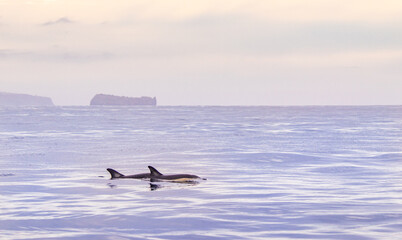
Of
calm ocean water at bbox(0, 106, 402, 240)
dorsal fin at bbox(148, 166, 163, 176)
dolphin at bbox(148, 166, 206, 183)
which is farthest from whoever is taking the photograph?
dorsal fin at bbox(148, 166, 163, 176)

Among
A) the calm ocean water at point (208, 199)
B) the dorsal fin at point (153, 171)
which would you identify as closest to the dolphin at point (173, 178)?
the dorsal fin at point (153, 171)

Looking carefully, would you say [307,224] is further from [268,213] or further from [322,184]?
[322,184]

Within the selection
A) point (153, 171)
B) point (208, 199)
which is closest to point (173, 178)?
point (153, 171)

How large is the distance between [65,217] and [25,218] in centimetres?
79

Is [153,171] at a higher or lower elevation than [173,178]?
higher

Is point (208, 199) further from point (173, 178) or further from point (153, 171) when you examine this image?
point (153, 171)

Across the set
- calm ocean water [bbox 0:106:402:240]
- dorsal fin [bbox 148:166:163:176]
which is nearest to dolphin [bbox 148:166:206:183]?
dorsal fin [bbox 148:166:163:176]

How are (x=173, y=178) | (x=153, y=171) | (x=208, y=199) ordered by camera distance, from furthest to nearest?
(x=153, y=171) < (x=173, y=178) < (x=208, y=199)

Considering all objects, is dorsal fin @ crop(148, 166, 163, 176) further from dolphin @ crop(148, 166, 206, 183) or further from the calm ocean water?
the calm ocean water

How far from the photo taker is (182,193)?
61.5ft

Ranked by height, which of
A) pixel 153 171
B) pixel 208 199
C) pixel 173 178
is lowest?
pixel 208 199

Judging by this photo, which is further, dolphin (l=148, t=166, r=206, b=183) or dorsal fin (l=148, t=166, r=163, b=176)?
dorsal fin (l=148, t=166, r=163, b=176)

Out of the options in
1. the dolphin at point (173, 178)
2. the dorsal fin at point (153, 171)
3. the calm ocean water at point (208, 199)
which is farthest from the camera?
the dorsal fin at point (153, 171)

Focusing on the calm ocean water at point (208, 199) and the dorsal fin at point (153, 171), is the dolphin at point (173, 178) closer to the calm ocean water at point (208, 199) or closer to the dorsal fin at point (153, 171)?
the dorsal fin at point (153, 171)
